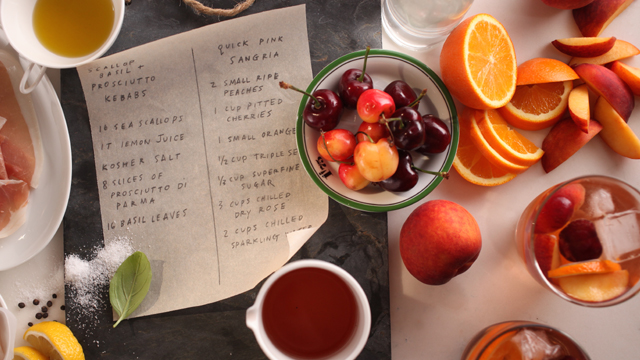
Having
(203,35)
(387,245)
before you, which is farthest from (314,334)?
(203,35)

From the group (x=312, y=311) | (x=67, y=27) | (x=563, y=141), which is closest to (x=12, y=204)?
(x=67, y=27)

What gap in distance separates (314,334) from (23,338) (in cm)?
71

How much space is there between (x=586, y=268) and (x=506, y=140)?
32 cm

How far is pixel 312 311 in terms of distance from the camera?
0.79 m

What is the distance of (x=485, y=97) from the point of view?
77 cm

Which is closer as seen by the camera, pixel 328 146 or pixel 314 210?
pixel 328 146

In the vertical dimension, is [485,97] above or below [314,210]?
above

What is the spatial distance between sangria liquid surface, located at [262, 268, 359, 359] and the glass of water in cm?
60

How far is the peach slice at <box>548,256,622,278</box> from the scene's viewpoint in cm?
74

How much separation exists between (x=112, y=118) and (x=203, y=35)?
1.02 ft

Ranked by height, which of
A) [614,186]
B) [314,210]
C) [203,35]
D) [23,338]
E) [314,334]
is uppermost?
[203,35]

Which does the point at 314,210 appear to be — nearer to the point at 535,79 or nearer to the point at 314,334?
the point at 314,334

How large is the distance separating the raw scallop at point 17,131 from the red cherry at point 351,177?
0.75 meters

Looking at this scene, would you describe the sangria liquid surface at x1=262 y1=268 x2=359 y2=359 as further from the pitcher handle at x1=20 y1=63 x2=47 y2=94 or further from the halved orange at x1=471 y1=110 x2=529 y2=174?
the pitcher handle at x1=20 y1=63 x2=47 y2=94
